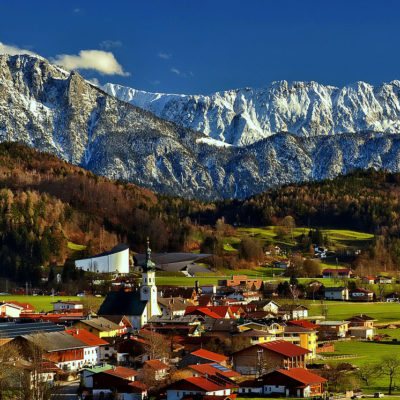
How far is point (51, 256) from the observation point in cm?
14800

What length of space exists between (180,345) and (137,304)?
15340 millimetres

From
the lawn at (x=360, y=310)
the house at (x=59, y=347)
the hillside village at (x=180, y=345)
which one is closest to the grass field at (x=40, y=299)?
the hillside village at (x=180, y=345)

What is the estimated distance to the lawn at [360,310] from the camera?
9725 centimetres

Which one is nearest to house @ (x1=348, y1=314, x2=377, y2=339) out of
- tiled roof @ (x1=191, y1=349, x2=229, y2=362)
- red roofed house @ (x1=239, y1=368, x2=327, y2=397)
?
tiled roof @ (x1=191, y1=349, x2=229, y2=362)

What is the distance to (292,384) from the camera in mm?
54531

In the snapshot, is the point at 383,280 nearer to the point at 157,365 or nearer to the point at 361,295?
the point at 361,295

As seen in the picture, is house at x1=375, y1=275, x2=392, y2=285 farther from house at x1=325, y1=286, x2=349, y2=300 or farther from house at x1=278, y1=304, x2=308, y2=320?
house at x1=278, y1=304, x2=308, y2=320

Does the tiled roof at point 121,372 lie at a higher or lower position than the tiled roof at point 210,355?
lower

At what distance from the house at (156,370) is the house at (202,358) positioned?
1456 mm

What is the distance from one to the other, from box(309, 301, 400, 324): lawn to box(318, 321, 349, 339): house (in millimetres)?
8178

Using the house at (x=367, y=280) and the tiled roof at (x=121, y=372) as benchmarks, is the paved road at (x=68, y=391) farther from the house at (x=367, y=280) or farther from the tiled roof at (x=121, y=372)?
the house at (x=367, y=280)

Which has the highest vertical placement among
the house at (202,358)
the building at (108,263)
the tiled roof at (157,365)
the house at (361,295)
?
the building at (108,263)

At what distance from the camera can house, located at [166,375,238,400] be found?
51406mm

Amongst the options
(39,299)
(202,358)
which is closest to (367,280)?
(39,299)
